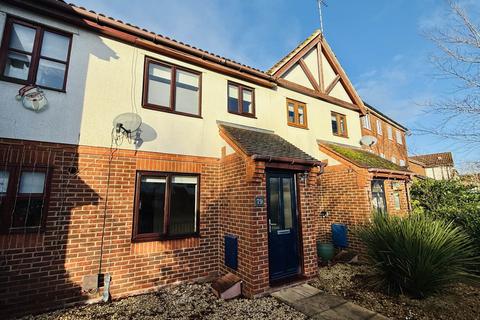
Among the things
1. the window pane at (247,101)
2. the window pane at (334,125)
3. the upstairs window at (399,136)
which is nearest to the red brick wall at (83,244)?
the window pane at (247,101)

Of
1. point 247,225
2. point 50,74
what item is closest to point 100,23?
point 50,74

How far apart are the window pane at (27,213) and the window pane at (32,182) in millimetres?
205

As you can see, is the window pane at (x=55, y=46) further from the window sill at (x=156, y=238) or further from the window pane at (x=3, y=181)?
the window sill at (x=156, y=238)

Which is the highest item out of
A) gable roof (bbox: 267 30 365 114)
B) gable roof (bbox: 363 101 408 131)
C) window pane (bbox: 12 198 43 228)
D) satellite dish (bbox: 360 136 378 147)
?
gable roof (bbox: 363 101 408 131)

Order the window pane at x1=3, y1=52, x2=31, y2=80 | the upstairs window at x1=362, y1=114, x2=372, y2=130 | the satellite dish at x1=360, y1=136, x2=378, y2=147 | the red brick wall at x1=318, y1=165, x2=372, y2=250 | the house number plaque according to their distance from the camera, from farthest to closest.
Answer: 1. the upstairs window at x1=362, y1=114, x2=372, y2=130
2. the satellite dish at x1=360, y1=136, x2=378, y2=147
3. the red brick wall at x1=318, y1=165, x2=372, y2=250
4. the house number plaque
5. the window pane at x1=3, y1=52, x2=31, y2=80

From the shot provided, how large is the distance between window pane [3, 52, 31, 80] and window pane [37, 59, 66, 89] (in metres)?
0.22

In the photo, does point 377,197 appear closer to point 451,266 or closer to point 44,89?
point 451,266

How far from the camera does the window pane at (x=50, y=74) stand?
517 cm

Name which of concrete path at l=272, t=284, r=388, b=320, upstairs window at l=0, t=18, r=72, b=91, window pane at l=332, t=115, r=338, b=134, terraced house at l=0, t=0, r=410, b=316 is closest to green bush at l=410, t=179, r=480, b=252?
terraced house at l=0, t=0, r=410, b=316

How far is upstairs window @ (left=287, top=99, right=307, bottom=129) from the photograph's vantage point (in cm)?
958

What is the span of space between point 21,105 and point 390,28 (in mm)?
10203

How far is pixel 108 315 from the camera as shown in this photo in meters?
4.45

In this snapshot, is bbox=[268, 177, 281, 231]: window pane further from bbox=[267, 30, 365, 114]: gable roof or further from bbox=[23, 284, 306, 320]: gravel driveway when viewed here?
bbox=[267, 30, 365, 114]: gable roof

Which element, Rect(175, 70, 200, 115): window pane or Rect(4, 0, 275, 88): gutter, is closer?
Rect(4, 0, 275, 88): gutter
